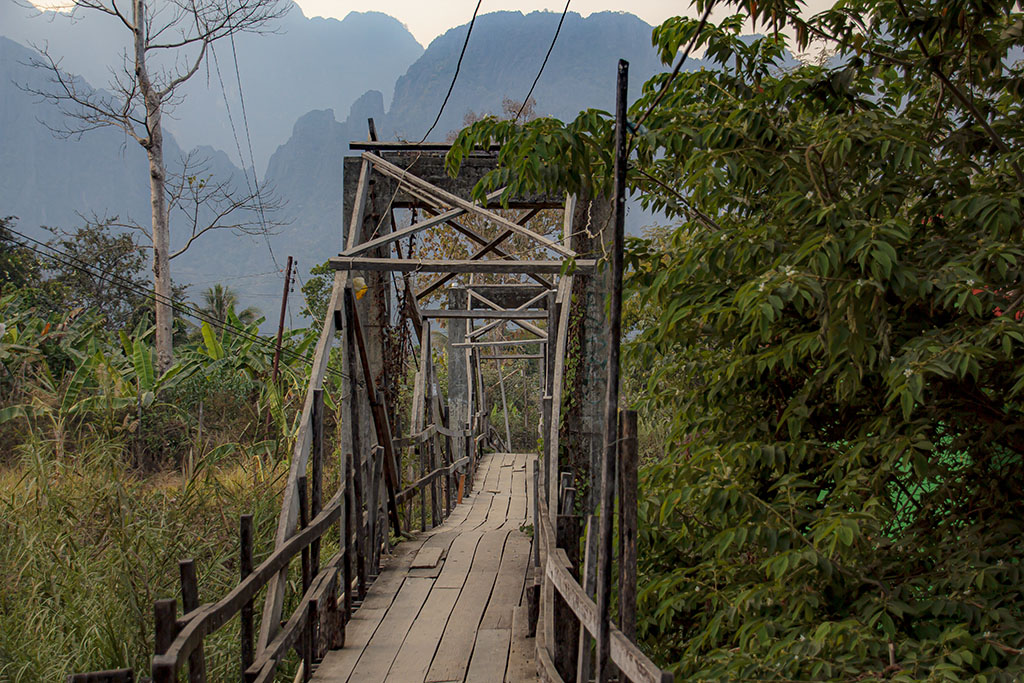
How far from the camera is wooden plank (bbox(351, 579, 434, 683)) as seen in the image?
5.30 meters

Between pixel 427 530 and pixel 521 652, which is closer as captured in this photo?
pixel 521 652

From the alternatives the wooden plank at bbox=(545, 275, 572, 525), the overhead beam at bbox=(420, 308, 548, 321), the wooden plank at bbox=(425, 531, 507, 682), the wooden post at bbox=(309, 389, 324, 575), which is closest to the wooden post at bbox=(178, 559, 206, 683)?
the wooden plank at bbox=(425, 531, 507, 682)

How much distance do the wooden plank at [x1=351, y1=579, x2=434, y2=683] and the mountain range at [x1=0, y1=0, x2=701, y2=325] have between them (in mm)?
105951

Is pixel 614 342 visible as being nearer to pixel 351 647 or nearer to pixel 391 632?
pixel 351 647

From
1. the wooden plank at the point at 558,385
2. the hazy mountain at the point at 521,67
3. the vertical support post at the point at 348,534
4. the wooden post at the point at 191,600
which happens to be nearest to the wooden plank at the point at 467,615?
the vertical support post at the point at 348,534

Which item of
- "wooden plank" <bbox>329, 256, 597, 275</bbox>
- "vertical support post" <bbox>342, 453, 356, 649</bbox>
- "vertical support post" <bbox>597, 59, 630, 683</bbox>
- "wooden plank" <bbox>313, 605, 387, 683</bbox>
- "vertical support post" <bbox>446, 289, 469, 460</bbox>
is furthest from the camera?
"vertical support post" <bbox>446, 289, 469, 460</bbox>

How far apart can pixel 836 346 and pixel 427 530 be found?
24.9ft

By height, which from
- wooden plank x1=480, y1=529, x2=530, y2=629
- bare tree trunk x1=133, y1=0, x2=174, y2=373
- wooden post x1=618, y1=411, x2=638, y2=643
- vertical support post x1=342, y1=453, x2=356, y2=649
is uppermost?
bare tree trunk x1=133, y1=0, x2=174, y2=373

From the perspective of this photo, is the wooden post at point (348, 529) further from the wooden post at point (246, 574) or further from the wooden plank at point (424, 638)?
the wooden post at point (246, 574)

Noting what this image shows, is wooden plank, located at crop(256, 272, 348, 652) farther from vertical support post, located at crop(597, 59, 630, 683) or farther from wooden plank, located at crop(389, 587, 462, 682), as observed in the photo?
vertical support post, located at crop(597, 59, 630, 683)

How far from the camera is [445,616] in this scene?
21.3 ft

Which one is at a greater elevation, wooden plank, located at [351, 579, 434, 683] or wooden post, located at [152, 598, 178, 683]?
wooden post, located at [152, 598, 178, 683]

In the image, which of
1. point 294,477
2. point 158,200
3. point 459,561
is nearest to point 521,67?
point 158,200

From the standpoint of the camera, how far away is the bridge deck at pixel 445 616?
17.5 ft
